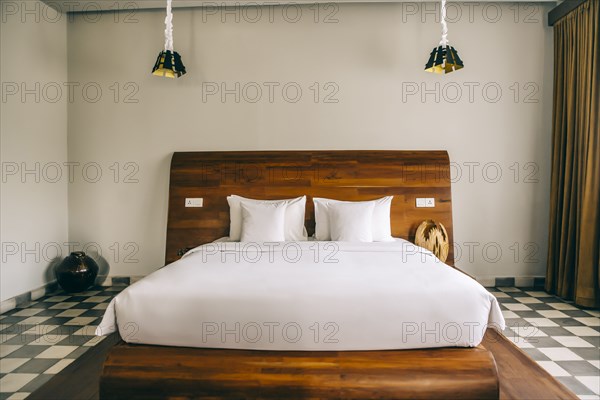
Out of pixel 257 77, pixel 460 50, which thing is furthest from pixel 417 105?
pixel 257 77

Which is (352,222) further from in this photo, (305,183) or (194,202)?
(194,202)

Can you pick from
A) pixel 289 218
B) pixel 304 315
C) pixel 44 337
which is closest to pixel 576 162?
pixel 289 218

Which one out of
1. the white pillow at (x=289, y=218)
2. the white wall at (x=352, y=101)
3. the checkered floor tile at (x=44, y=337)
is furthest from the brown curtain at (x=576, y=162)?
the checkered floor tile at (x=44, y=337)

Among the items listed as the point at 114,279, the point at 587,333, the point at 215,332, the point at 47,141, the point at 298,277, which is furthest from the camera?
the point at 114,279

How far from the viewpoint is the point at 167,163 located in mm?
4293

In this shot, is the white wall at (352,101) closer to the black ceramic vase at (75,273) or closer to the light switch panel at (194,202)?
the light switch panel at (194,202)

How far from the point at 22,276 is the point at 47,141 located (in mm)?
1322

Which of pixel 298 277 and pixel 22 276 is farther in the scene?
pixel 22 276

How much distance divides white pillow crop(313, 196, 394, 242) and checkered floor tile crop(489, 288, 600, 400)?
1209mm

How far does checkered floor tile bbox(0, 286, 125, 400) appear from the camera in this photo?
2.36 m

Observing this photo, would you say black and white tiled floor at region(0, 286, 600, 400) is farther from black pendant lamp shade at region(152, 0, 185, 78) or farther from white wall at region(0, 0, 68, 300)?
black pendant lamp shade at region(152, 0, 185, 78)

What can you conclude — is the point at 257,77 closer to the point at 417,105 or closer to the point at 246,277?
the point at 417,105

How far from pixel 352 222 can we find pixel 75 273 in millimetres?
2710

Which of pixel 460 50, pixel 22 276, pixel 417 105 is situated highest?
pixel 460 50
